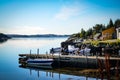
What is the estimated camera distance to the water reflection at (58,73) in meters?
40.9

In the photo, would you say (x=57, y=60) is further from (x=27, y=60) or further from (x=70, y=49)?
(x=70, y=49)

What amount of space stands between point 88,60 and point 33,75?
1175cm

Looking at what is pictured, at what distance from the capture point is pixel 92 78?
3822 cm

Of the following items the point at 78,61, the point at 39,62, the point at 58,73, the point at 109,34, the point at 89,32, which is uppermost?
the point at 89,32

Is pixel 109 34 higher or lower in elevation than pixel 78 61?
higher

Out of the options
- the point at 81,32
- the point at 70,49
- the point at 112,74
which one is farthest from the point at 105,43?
the point at 81,32

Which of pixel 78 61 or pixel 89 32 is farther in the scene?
pixel 89 32

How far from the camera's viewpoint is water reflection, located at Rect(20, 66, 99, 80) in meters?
40.9

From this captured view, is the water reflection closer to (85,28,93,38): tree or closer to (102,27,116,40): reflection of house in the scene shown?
(102,27,116,40): reflection of house

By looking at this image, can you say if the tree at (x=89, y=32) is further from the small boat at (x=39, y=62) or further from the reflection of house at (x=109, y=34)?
the small boat at (x=39, y=62)

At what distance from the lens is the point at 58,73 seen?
150ft

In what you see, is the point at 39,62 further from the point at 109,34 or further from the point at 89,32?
the point at 89,32

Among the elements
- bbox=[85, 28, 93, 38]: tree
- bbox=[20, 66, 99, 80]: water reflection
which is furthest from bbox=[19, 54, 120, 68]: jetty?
bbox=[85, 28, 93, 38]: tree

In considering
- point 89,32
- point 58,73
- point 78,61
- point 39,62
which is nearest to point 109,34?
point 39,62
